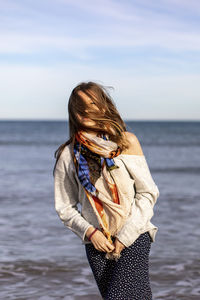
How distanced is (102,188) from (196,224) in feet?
19.1

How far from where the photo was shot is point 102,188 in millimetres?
2334

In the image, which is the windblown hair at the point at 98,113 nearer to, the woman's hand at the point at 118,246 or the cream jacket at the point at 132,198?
the cream jacket at the point at 132,198

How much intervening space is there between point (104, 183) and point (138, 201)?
199 millimetres

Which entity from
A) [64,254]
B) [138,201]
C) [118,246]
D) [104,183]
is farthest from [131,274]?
[64,254]

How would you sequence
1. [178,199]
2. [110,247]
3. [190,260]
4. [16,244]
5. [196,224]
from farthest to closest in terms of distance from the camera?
1. [178,199]
2. [196,224]
3. [16,244]
4. [190,260]
5. [110,247]

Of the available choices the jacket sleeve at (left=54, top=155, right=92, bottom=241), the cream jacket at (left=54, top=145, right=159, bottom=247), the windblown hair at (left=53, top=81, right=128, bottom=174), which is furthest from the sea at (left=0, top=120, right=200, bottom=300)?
the jacket sleeve at (left=54, top=155, right=92, bottom=241)

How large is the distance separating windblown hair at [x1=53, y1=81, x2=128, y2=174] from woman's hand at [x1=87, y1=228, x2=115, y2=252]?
46 cm

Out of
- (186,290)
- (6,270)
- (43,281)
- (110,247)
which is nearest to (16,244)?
(6,270)

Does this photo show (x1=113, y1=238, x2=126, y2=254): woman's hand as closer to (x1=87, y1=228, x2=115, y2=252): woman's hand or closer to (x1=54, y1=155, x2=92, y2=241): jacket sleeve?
(x1=87, y1=228, x2=115, y2=252): woman's hand

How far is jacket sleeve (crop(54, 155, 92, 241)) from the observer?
2.44m

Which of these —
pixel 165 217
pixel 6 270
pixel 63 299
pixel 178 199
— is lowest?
pixel 178 199

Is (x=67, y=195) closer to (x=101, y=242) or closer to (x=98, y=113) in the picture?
(x=101, y=242)

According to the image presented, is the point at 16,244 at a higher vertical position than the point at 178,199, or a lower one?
higher

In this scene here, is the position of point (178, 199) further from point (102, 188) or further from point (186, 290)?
point (102, 188)
